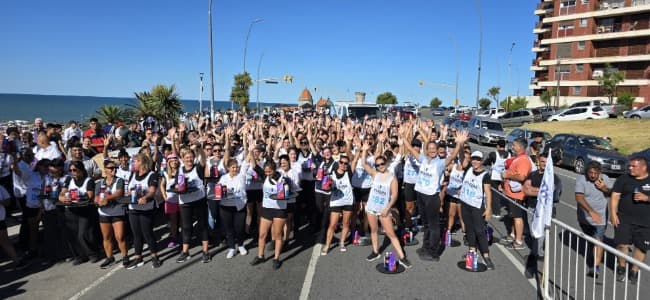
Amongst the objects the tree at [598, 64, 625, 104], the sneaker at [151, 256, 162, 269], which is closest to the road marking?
the sneaker at [151, 256, 162, 269]

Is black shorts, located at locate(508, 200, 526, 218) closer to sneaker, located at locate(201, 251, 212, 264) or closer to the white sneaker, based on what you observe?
the white sneaker

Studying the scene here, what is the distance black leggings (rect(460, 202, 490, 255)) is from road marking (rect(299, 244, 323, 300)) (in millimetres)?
2377

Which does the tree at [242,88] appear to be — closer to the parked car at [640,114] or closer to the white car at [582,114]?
the white car at [582,114]

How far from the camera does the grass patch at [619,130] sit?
20342 mm

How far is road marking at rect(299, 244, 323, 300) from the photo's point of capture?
16.3 ft

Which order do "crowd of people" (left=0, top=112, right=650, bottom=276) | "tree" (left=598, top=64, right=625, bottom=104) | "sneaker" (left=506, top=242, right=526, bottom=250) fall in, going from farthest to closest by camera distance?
"tree" (left=598, top=64, right=625, bottom=104), "sneaker" (left=506, top=242, right=526, bottom=250), "crowd of people" (left=0, top=112, right=650, bottom=276)

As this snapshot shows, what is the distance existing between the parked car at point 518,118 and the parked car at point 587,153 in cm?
2145

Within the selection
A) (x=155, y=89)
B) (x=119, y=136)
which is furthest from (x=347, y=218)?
(x=155, y=89)

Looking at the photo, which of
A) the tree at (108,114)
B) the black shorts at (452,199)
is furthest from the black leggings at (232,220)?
the tree at (108,114)

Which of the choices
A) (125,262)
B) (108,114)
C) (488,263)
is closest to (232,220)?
(125,262)

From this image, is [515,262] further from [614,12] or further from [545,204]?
[614,12]

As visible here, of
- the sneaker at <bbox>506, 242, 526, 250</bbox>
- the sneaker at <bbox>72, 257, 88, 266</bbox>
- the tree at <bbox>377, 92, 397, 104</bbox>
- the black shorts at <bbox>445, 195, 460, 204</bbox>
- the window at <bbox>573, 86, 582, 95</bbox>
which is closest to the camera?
the sneaker at <bbox>72, 257, 88, 266</bbox>

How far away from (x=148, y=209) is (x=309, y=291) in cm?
266

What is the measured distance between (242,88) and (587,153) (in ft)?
102
